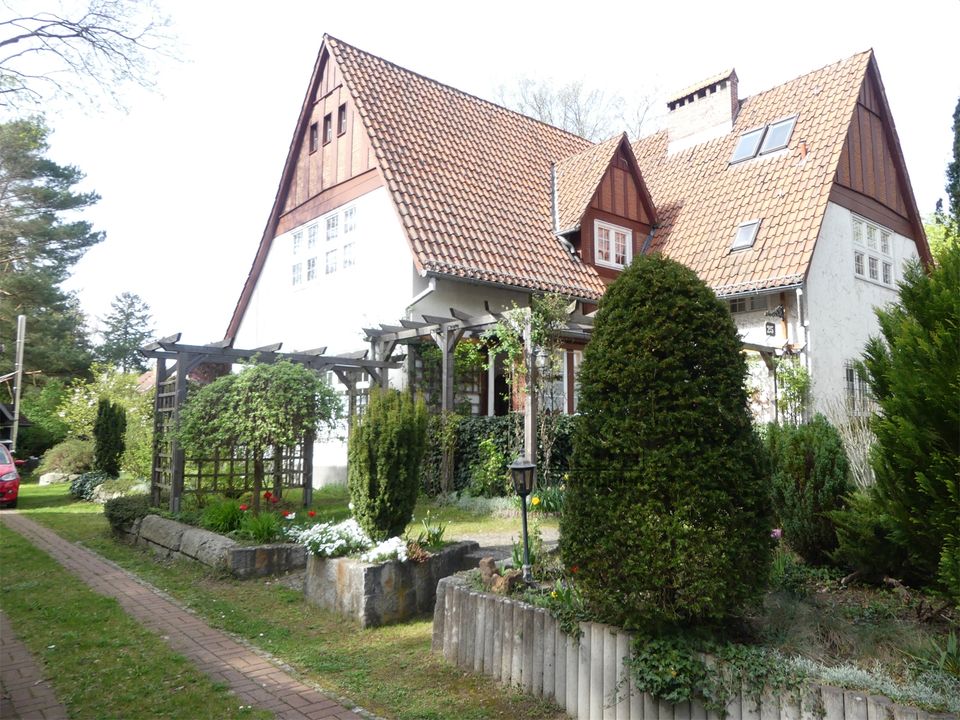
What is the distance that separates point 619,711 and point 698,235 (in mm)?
14678

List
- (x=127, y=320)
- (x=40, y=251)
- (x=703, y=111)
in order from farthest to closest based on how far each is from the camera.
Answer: (x=127, y=320)
(x=40, y=251)
(x=703, y=111)

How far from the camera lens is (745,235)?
623 inches

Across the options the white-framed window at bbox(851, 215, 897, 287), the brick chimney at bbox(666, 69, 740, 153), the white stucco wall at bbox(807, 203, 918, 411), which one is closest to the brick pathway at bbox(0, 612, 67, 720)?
the white stucco wall at bbox(807, 203, 918, 411)

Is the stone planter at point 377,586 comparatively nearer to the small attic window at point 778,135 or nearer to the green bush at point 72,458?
the small attic window at point 778,135

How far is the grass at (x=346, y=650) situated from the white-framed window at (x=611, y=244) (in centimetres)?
1207

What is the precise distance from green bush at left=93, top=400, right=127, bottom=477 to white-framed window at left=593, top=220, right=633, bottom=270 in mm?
13424

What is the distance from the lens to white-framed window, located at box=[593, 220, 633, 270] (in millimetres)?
17203

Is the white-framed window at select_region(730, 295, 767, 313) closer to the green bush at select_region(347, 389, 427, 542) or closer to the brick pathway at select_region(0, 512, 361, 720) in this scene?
the green bush at select_region(347, 389, 427, 542)

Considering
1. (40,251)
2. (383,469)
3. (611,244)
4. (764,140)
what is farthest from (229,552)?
(40,251)

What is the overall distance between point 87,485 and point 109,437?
75.7 inches

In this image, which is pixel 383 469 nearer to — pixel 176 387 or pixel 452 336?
pixel 176 387

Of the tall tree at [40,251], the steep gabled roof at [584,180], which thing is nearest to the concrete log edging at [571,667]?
the steep gabled roof at [584,180]

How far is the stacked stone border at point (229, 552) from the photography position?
7867 millimetres

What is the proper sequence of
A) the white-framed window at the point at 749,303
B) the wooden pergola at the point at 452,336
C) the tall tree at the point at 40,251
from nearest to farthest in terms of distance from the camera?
the wooden pergola at the point at 452,336, the white-framed window at the point at 749,303, the tall tree at the point at 40,251
